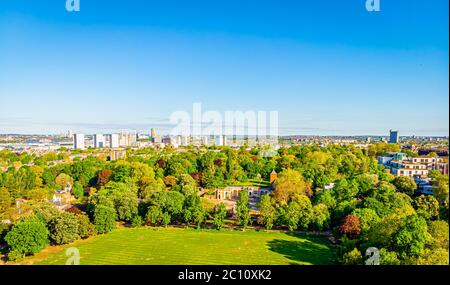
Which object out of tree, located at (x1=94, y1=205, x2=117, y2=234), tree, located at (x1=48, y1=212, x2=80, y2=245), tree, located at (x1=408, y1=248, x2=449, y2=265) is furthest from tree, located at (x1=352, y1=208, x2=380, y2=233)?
tree, located at (x1=48, y1=212, x2=80, y2=245)

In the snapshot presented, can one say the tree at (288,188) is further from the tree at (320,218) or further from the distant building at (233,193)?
the distant building at (233,193)

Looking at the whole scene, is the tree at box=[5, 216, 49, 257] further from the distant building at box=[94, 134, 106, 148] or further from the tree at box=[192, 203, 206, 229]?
the distant building at box=[94, 134, 106, 148]

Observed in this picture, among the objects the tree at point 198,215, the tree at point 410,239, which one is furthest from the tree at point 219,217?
the tree at point 410,239

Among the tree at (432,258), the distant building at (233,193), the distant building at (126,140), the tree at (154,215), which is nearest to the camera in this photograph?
the tree at (432,258)

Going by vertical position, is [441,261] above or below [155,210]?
above

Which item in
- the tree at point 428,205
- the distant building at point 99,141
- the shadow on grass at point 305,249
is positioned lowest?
the shadow on grass at point 305,249
